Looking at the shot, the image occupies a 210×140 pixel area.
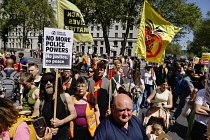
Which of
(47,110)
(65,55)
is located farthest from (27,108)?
(65,55)

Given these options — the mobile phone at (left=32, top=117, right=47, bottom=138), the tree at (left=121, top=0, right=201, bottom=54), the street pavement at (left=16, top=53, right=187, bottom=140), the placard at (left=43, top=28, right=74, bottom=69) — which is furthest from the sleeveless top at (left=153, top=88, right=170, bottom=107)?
the tree at (left=121, top=0, right=201, bottom=54)

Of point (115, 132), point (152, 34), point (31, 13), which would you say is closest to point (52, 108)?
point (115, 132)

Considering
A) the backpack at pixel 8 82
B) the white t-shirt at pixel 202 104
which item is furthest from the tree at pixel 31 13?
the white t-shirt at pixel 202 104

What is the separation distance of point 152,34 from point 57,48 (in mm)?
2533

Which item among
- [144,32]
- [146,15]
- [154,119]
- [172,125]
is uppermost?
[146,15]

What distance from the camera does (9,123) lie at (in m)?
1.84

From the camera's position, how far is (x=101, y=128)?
213cm

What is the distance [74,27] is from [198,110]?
2.99 m

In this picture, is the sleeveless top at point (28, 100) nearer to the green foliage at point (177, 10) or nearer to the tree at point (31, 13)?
the green foliage at point (177, 10)

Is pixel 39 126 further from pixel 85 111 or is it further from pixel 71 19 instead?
pixel 71 19

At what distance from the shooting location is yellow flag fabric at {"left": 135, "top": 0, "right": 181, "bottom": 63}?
4605 mm

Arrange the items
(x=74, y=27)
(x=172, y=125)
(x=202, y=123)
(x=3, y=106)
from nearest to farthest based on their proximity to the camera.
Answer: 1. (x=3, y=106)
2. (x=202, y=123)
3. (x=74, y=27)
4. (x=172, y=125)

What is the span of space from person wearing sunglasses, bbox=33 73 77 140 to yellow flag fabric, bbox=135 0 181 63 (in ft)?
7.69

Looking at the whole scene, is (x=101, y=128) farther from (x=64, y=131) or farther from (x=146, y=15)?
(x=146, y=15)
